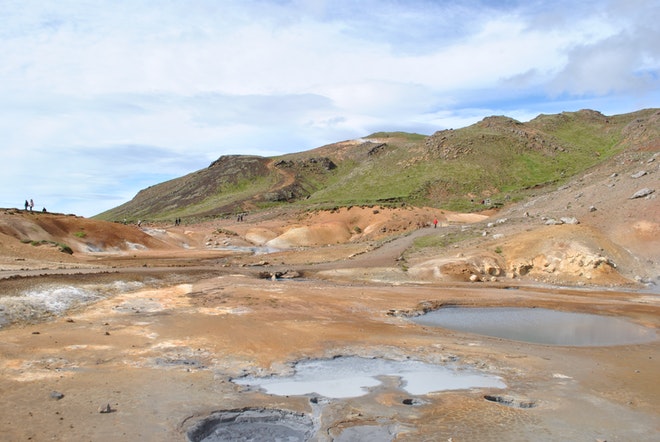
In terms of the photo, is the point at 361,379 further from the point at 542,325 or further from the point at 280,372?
the point at 542,325

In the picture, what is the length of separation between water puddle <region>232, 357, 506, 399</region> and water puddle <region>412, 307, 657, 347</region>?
18.8ft

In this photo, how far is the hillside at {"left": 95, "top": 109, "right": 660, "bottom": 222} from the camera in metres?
73.6

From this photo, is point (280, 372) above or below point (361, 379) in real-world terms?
above

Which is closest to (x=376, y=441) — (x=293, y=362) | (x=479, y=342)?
(x=293, y=362)

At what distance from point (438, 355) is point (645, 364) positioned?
206 inches

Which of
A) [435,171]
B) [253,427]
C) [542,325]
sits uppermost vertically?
[435,171]

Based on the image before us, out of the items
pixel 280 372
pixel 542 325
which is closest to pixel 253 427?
pixel 280 372

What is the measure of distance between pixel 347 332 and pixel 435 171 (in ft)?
212

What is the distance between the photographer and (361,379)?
39.1 ft

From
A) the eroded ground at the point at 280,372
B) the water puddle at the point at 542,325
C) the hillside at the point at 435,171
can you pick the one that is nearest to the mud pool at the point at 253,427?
the eroded ground at the point at 280,372

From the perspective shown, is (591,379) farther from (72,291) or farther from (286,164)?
(286,164)

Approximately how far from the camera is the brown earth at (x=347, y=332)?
9453 mm

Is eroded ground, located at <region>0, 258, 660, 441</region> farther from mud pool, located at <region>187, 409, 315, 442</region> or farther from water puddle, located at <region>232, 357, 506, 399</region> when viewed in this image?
water puddle, located at <region>232, 357, 506, 399</region>

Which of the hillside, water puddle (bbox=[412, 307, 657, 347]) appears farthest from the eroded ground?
the hillside
